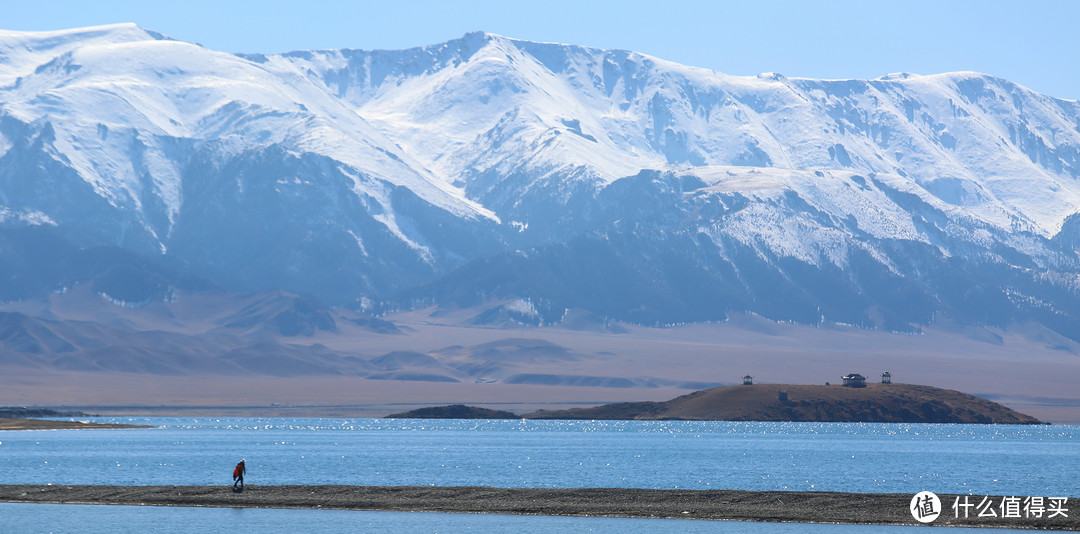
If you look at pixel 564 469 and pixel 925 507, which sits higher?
pixel 564 469

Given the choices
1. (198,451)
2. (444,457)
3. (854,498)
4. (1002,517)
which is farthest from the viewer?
(198,451)

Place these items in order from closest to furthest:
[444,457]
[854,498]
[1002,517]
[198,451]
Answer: [1002,517], [854,498], [444,457], [198,451]

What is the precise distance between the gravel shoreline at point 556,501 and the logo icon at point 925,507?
0.51 meters

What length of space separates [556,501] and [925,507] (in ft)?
83.2

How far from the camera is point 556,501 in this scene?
109 metres

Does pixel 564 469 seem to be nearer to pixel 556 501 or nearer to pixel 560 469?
pixel 560 469

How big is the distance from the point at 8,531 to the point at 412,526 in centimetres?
2408

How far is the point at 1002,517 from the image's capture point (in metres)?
98.9

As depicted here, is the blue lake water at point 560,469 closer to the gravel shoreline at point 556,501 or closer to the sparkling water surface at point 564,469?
the sparkling water surface at point 564,469

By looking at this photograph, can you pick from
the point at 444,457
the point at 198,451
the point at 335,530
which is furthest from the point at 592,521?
the point at 198,451

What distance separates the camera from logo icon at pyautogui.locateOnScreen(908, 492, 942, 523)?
98.8 m

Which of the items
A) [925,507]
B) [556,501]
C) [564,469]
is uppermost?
[564,469]

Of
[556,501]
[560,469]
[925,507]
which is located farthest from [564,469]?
[925,507]

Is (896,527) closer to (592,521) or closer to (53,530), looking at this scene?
(592,521)
